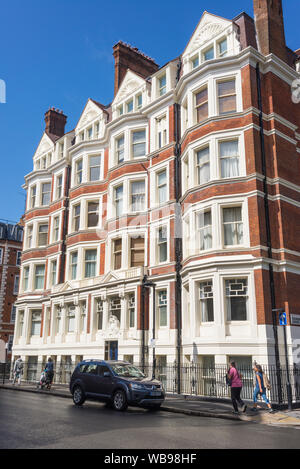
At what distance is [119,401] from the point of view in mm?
14297

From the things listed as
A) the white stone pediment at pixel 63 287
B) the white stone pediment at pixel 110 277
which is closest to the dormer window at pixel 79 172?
the white stone pediment at pixel 63 287

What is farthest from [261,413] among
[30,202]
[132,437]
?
[30,202]

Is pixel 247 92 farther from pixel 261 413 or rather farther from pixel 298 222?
pixel 261 413

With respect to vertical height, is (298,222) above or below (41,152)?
below

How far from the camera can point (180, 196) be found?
23.8 m

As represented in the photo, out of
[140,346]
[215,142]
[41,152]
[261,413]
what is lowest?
[261,413]

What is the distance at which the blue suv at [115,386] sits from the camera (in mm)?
14070

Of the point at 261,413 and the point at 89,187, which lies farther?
the point at 89,187

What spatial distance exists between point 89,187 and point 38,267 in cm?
933

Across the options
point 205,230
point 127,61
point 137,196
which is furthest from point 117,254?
point 127,61

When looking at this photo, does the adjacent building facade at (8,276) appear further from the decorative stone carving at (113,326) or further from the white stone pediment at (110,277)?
the decorative stone carving at (113,326)

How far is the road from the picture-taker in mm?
8227

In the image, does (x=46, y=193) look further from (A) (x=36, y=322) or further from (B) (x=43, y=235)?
(A) (x=36, y=322)

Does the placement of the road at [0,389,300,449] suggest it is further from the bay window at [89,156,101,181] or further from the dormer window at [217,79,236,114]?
the bay window at [89,156,101,181]
